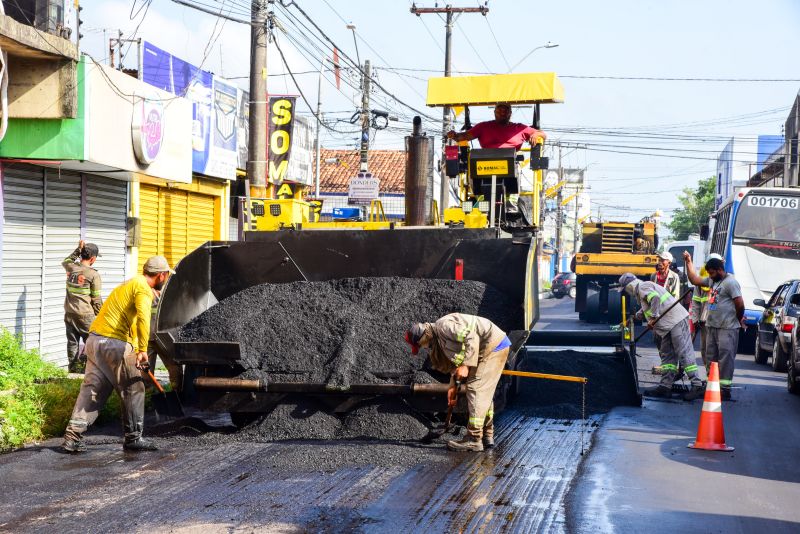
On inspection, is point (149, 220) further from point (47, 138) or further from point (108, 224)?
point (47, 138)

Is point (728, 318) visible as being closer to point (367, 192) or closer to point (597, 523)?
point (597, 523)

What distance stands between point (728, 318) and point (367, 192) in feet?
39.1

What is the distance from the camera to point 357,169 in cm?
4581

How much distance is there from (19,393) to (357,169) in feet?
123

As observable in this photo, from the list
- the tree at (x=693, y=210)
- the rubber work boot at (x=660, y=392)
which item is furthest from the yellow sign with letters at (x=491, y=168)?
the tree at (x=693, y=210)

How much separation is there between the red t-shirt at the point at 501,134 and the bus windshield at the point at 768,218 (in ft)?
Answer: 32.7

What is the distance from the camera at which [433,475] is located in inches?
262

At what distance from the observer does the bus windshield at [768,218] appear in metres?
19.0

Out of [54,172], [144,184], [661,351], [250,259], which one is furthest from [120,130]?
[661,351]

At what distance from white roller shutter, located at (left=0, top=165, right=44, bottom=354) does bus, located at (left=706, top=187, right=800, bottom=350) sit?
42.4 ft

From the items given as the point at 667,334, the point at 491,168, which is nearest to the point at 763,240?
the point at 667,334

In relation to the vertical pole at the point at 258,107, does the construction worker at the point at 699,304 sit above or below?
below

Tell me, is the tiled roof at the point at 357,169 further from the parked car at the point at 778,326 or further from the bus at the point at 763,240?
the parked car at the point at 778,326

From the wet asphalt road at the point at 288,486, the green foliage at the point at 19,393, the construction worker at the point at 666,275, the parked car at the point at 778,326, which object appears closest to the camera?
the wet asphalt road at the point at 288,486
